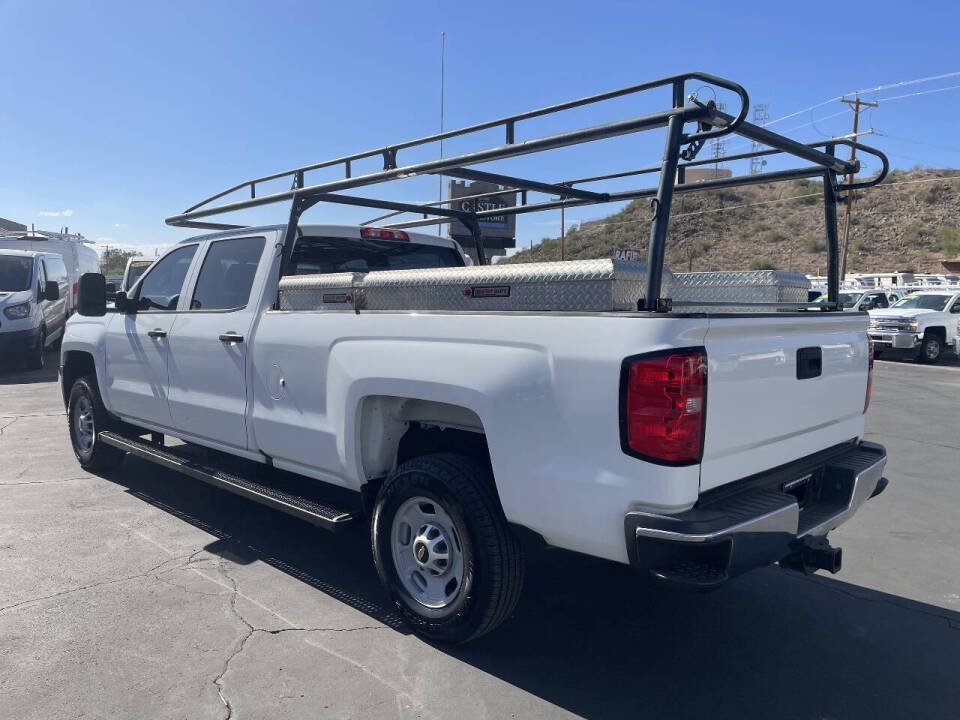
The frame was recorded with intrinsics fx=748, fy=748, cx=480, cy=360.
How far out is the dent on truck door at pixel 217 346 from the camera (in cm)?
453

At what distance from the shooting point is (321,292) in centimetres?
402

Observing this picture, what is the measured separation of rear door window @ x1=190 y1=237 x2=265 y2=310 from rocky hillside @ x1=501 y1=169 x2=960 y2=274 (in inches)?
1403

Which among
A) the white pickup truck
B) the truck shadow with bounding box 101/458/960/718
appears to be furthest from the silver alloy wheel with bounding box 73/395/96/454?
the truck shadow with bounding box 101/458/960/718

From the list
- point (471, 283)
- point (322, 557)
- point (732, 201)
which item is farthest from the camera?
point (732, 201)

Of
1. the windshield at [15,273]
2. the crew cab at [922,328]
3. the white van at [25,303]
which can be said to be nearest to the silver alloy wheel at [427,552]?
the white van at [25,303]

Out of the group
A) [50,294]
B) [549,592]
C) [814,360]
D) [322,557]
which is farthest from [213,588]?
[50,294]

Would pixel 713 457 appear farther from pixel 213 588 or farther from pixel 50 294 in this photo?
pixel 50 294

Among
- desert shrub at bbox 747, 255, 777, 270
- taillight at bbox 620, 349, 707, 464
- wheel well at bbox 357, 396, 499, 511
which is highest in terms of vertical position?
desert shrub at bbox 747, 255, 777, 270

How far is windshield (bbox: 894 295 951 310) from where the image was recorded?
63.6 feet

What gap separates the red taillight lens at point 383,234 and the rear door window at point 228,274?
0.73 meters

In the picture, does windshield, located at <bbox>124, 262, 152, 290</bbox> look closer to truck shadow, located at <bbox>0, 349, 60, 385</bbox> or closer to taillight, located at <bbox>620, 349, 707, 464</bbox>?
truck shadow, located at <bbox>0, 349, 60, 385</bbox>

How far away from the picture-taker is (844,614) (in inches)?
155

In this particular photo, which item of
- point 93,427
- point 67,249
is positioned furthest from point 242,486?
point 67,249

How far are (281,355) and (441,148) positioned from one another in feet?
4.69
